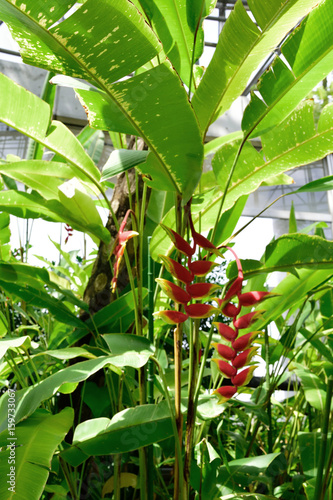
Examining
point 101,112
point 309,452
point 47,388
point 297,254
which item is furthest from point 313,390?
point 101,112

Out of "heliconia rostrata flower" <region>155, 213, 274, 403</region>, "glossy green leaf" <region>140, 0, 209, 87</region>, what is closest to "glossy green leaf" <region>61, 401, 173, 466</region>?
"heliconia rostrata flower" <region>155, 213, 274, 403</region>

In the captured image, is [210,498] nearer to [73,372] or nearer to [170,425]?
[170,425]

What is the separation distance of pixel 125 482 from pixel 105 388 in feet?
0.54

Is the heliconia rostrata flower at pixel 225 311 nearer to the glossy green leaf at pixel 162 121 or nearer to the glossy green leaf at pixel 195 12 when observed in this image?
the glossy green leaf at pixel 162 121

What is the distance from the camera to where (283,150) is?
664 mm

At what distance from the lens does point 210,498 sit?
0.65 m

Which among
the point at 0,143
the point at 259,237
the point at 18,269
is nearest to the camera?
the point at 18,269

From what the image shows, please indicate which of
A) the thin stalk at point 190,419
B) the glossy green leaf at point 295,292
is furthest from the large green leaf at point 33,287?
the glossy green leaf at point 295,292

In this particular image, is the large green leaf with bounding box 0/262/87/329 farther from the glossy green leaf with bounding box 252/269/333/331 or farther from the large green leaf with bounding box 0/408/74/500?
the glossy green leaf with bounding box 252/269/333/331

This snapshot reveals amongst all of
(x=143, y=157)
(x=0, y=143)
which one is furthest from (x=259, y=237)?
→ (x=143, y=157)

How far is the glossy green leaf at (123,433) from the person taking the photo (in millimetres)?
556
